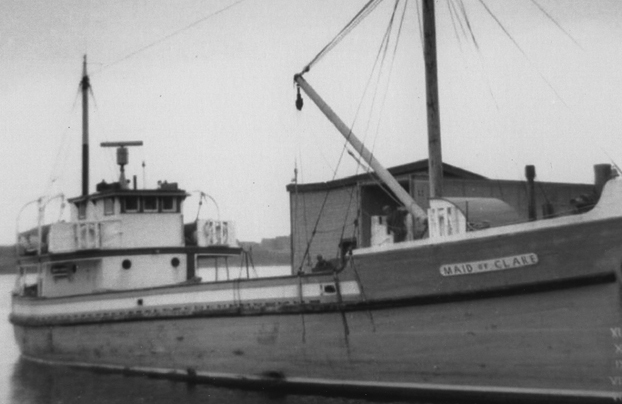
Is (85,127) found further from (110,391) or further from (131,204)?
(110,391)

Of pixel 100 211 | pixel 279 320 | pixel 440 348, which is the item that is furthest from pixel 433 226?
pixel 100 211

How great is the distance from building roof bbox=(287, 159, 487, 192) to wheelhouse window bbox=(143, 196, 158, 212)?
395 centimetres

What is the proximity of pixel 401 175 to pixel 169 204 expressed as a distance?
6.28m

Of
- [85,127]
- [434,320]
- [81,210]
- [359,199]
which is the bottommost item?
[434,320]

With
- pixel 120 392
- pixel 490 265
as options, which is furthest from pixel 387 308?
pixel 120 392

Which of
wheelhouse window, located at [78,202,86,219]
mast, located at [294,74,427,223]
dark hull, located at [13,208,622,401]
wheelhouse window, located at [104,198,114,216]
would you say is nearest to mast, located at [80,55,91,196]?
wheelhouse window, located at [78,202,86,219]

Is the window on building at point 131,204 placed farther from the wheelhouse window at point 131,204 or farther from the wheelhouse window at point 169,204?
the wheelhouse window at point 169,204

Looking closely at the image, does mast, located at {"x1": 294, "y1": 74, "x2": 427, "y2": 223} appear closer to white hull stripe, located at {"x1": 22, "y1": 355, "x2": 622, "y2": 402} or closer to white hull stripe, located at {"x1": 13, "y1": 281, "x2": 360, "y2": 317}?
white hull stripe, located at {"x1": 13, "y1": 281, "x2": 360, "y2": 317}

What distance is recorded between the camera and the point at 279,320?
46.6 ft

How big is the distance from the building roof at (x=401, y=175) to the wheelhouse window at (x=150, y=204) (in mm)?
3953

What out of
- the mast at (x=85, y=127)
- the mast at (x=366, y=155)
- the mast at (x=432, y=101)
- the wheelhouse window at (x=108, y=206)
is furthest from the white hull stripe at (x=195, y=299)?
the mast at (x=85, y=127)

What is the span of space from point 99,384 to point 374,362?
698cm

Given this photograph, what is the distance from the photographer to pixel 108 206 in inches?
771

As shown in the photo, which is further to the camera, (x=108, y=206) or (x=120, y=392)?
(x=108, y=206)
